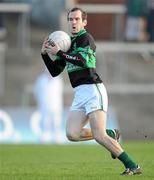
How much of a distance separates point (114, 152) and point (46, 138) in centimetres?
1262

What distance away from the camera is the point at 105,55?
25625 mm

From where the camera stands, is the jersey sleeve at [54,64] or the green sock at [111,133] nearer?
the green sock at [111,133]

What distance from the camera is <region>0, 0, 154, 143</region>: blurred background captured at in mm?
25484

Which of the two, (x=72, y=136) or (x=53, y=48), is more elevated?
(x=53, y=48)

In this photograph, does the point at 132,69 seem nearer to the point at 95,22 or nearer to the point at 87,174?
the point at 95,22

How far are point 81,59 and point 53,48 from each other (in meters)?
0.48

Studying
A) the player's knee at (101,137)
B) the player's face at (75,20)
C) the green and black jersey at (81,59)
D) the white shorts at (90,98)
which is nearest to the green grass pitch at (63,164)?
the player's knee at (101,137)

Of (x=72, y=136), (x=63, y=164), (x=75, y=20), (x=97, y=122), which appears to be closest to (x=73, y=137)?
(x=72, y=136)

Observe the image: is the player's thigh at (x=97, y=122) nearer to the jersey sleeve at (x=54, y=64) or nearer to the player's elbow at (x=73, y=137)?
the player's elbow at (x=73, y=137)

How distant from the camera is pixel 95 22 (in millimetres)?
27031

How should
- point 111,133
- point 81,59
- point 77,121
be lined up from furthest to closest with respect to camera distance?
point 111,133 < point 77,121 < point 81,59

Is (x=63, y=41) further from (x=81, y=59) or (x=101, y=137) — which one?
(x=101, y=137)

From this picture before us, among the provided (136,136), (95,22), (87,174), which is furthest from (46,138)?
(87,174)

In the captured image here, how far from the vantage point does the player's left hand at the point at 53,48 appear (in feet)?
38.2
